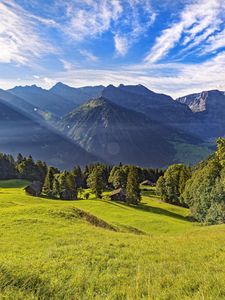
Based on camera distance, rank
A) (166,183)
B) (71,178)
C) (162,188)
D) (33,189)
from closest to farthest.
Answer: (33,189) < (71,178) < (166,183) < (162,188)

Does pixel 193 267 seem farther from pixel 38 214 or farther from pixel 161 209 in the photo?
pixel 161 209

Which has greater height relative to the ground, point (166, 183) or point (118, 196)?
point (166, 183)

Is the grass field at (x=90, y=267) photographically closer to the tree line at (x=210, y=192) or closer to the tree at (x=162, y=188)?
the tree line at (x=210, y=192)

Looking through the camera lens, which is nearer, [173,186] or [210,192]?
[210,192]

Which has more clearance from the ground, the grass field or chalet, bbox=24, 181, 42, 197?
the grass field

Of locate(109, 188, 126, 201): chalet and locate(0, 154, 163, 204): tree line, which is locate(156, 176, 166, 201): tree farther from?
locate(109, 188, 126, 201): chalet

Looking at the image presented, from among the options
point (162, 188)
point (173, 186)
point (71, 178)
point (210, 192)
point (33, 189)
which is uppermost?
point (71, 178)

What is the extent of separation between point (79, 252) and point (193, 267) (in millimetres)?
6754

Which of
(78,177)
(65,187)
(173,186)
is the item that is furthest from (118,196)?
(78,177)

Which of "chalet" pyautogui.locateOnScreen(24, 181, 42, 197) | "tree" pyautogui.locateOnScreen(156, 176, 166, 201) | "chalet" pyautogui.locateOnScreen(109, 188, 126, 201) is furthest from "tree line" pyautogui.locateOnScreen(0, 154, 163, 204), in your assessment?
"tree" pyautogui.locateOnScreen(156, 176, 166, 201)

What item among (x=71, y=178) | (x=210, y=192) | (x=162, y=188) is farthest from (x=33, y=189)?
(x=210, y=192)

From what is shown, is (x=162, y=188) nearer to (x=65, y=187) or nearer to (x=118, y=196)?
(x=118, y=196)

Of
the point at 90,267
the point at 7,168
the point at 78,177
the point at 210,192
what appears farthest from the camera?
the point at 78,177

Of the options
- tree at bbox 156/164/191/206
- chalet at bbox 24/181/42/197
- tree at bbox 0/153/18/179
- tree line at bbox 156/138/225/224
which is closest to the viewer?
tree line at bbox 156/138/225/224
